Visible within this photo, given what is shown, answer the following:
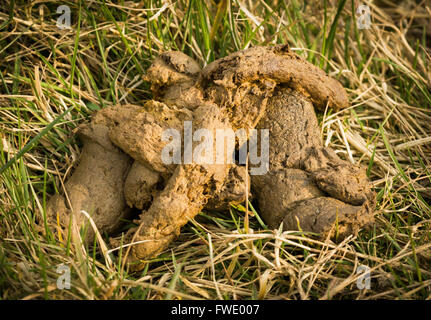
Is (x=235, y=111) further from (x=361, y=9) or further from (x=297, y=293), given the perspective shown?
(x=361, y=9)

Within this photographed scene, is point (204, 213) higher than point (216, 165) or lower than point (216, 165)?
lower

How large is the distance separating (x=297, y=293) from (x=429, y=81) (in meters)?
1.77

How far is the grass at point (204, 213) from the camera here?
5.33 feet

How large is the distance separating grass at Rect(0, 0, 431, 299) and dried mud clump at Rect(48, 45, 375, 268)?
0.35 feet

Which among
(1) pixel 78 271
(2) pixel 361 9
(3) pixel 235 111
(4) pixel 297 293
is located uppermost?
(2) pixel 361 9

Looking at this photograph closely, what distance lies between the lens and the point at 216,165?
5.57ft

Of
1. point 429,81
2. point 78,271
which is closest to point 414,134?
point 429,81

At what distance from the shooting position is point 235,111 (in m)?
1.86

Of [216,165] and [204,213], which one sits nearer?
[216,165]

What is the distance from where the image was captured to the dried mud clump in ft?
5.52

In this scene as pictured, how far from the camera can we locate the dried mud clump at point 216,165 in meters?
1.68

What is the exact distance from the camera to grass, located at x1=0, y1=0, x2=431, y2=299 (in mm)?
1625

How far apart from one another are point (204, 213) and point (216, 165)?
1.05 ft

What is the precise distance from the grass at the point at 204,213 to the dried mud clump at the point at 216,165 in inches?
4.2
